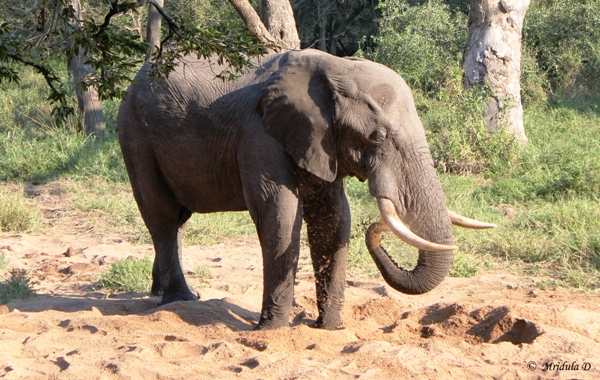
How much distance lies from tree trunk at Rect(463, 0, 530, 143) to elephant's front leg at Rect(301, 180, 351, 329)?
19.9 feet

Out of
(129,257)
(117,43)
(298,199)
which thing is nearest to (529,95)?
(129,257)

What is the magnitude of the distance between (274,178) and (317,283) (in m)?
0.95

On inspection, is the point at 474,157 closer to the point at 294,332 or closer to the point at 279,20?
the point at 279,20

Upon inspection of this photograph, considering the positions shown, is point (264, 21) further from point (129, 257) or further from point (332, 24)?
point (332, 24)

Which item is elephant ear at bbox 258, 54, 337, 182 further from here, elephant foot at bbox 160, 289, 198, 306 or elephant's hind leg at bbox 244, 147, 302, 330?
elephant foot at bbox 160, 289, 198, 306

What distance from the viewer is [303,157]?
15.0ft

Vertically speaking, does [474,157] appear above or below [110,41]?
below

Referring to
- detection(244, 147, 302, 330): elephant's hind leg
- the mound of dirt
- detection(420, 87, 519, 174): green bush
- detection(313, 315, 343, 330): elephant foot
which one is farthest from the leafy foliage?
detection(420, 87, 519, 174): green bush

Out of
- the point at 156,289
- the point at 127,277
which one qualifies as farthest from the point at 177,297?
the point at 127,277

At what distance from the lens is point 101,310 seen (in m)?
5.55

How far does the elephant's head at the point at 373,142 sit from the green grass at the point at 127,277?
8.12 feet

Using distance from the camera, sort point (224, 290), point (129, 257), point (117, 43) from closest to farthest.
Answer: point (117, 43) < point (224, 290) < point (129, 257)

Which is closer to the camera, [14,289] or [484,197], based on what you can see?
[14,289]

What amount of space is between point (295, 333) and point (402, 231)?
0.96 metres
